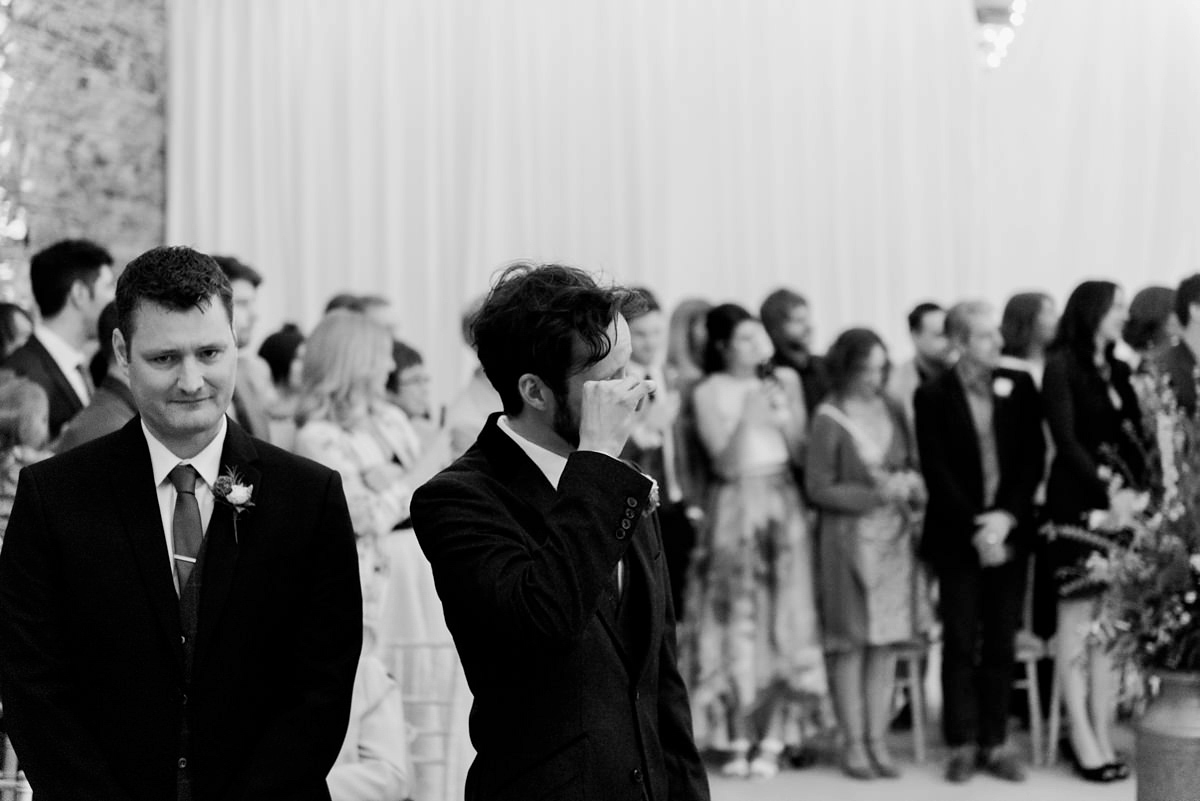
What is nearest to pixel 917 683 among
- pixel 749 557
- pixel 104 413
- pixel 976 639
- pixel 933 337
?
pixel 976 639

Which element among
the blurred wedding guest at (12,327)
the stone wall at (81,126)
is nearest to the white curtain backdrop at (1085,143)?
the stone wall at (81,126)

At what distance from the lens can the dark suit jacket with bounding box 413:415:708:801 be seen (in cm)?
201

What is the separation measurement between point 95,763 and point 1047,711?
4953 mm

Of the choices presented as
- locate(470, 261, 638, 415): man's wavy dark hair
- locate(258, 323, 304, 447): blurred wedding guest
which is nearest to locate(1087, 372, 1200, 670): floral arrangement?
locate(470, 261, 638, 415): man's wavy dark hair

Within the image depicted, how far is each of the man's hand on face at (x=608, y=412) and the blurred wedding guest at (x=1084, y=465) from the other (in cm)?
385

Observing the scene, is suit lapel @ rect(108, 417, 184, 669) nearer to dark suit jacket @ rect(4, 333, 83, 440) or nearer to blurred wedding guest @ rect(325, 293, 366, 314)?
dark suit jacket @ rect(4, 333, 83, 440)

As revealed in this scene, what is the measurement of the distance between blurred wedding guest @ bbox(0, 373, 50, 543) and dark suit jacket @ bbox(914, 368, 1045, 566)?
3.13 meters

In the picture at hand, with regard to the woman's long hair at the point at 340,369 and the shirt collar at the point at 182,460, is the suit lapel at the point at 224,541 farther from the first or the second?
the woman's long hair at the point at 340,369

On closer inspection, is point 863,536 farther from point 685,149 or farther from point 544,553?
point 544,553

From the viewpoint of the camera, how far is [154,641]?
214 centimetres

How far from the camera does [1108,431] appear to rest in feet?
Answer: 18.4

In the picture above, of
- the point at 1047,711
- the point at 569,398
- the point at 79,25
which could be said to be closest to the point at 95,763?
the point at 569,398

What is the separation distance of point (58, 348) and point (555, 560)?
310cm

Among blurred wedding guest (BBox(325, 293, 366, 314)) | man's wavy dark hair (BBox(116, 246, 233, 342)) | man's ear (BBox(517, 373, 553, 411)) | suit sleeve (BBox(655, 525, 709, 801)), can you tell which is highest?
blurred wedding guest (BBox(325, 293, 366, 314))
